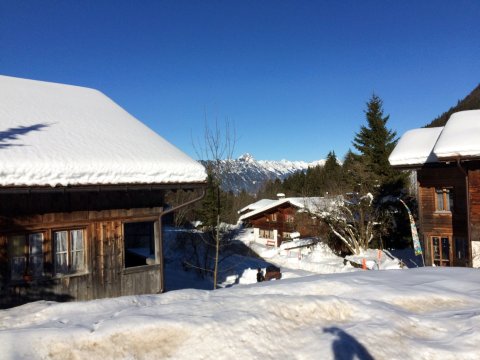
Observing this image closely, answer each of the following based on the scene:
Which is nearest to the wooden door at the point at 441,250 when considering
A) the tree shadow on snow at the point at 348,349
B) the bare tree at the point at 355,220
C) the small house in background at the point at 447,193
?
the small house in background at the point at 447,193

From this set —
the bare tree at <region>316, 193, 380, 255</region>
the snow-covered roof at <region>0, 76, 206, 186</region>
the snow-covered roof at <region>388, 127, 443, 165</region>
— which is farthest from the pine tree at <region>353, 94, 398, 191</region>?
the snow-covered roof at <region>0, 76, 206, 186</region>

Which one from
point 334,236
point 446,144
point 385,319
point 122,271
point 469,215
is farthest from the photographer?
point 334,236

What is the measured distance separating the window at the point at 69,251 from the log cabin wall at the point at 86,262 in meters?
0.05

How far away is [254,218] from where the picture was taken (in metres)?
42.6

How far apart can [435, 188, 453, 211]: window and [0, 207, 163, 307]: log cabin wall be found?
532 inches

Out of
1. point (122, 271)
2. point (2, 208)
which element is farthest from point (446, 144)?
point (2, 208)

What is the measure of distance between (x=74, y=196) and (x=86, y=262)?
156cm

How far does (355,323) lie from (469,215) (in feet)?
41.2

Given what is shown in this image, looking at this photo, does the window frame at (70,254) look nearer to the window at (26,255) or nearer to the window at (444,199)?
the window at (26,255)

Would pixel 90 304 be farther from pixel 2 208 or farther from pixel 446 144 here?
pixel 446 144

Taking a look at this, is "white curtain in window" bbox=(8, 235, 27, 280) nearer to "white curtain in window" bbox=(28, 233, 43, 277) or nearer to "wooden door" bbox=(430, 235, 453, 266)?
"white curtain in window" bbox=(28, 233, 43, 277)

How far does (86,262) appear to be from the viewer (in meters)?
9.01

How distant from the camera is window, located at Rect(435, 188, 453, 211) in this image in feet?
57.4

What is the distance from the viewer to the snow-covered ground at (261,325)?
4.41 metres
